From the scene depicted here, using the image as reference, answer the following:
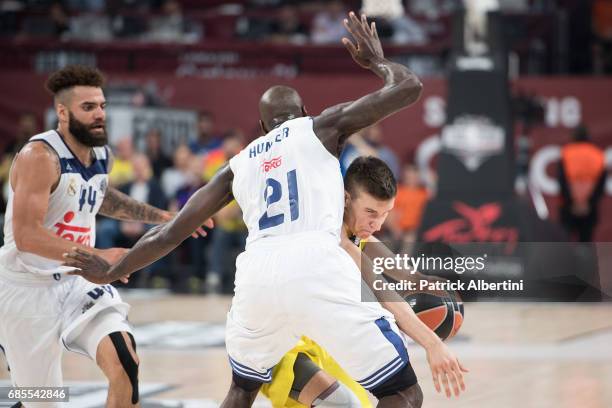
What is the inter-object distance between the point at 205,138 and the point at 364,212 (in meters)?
9.35

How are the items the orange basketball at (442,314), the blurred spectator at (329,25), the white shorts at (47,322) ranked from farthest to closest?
the blurred spectator at (329,25)
the white shorts at (47,322)
the orange basketball at (442,314)

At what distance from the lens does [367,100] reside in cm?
451

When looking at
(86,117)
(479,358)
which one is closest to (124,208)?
(86,117)

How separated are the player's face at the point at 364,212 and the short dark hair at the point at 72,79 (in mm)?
1656

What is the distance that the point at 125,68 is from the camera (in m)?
15.5

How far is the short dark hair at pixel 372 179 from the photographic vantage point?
15.3 ft

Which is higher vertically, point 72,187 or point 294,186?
point 294,186

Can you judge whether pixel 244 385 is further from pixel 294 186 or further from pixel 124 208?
pixel 124 208

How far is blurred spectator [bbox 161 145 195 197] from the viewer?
1320 centimetres

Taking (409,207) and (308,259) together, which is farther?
(409,207)

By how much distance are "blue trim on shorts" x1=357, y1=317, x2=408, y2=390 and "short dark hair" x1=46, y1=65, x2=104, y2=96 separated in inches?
85.8

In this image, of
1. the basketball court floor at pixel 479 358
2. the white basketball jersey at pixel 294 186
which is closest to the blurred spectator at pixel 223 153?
the basketball court floor at pixel 479 358

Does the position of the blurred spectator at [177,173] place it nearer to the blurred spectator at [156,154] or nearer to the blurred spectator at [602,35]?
the blurred spectator at [156,154]

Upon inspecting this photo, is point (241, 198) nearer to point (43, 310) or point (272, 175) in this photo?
point (272, 175)
